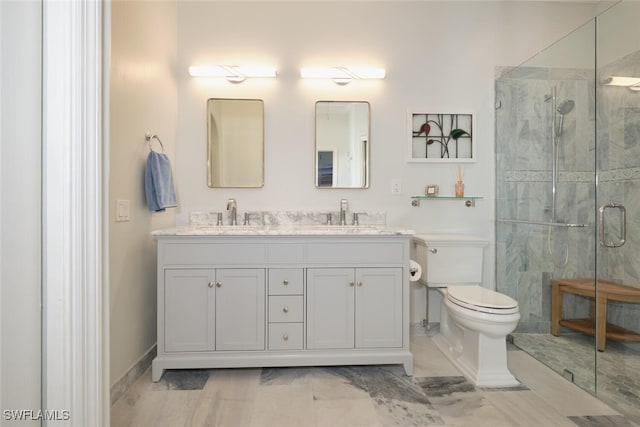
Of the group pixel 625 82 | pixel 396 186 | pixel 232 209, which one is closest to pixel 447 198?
pixel 396 186

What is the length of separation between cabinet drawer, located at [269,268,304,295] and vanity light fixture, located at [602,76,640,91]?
205 centimetres

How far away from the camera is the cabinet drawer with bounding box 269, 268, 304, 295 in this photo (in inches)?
73.0

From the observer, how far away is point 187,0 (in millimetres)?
2375

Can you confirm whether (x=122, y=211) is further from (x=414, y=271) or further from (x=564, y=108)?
(x=564, y=108)

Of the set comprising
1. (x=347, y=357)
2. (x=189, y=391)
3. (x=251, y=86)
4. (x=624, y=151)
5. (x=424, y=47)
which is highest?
(x=424, y=47)

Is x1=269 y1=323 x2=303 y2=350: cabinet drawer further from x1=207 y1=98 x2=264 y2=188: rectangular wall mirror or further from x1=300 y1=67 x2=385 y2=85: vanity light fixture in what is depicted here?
x1=300 y1=67 x2=385 y2=85: vanity light fixture

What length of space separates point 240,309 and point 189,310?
0.93 feet

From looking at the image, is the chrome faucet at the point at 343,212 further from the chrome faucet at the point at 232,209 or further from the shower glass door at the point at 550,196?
the shower glass door at the point at 550,196

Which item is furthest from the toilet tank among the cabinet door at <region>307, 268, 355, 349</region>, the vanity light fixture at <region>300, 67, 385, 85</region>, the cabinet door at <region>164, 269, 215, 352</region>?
the cabinet door at <region>164, 269, 215, 352</region>

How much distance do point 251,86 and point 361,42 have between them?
896mm

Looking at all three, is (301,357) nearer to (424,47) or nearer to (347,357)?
(347,357)

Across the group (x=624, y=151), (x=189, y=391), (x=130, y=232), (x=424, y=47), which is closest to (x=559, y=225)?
(x=624, y=151)

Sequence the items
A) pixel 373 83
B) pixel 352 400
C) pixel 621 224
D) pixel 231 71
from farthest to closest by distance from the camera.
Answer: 1. pixel 373 83
2. pixel 231 71
3. pixel 621 224
4. pixel 352 400

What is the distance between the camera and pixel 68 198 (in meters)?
0.90
